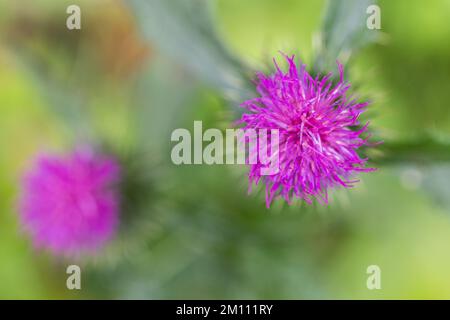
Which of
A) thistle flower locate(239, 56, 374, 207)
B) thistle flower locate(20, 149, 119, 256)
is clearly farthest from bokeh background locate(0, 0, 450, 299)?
thistle flower locate(239, 56, 374, 207)

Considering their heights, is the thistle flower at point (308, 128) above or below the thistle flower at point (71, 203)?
above

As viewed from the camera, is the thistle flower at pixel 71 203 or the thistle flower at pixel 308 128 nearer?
the thistle flower at pixel 308 128

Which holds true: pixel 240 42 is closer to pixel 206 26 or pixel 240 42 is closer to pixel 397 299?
pixel 206 26

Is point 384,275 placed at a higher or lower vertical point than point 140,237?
lower

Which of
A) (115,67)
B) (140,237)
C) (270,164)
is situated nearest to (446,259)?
(140,237)

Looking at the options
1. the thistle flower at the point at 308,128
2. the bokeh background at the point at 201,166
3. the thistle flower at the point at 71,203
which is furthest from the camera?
the bokeh background at the point at 201,166

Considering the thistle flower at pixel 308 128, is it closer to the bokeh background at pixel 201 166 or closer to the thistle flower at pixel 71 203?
the bokeh background at pixel 201 166

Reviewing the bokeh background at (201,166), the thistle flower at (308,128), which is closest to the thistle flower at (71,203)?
the bokeh background at (201,166)
